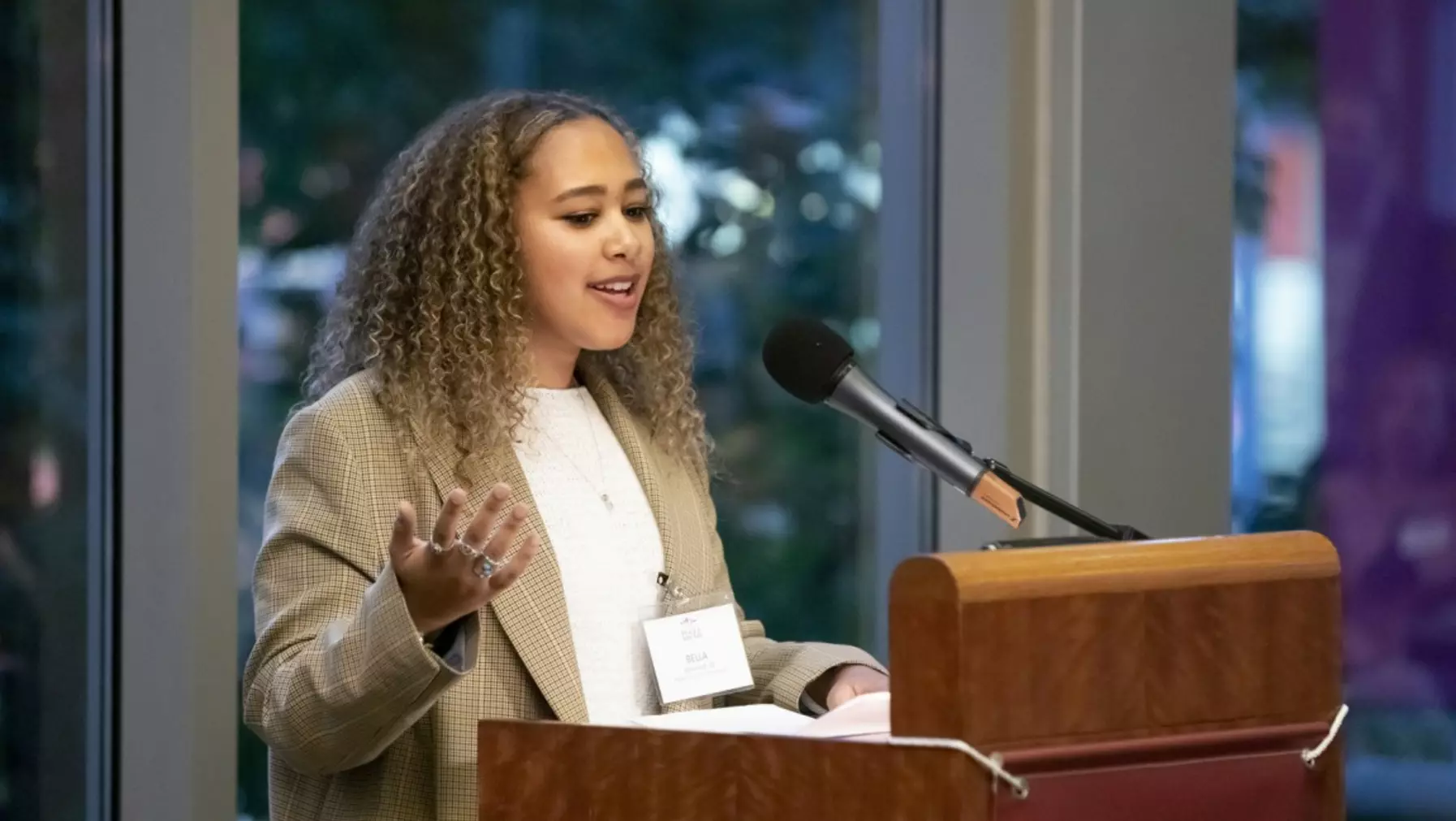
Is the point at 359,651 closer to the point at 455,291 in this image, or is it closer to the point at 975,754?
the point at 455,291

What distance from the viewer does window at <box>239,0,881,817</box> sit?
9.41 ft

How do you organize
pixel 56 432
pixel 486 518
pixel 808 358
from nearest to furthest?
pixel 486 518 < pixel 808 358 < pixel 56 432

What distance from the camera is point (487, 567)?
4.92ft

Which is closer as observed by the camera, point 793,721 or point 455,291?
point 793,721

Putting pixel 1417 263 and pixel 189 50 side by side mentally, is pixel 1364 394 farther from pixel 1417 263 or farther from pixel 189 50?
pixel 189 50

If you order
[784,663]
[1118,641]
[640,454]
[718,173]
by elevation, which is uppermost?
[718,173]

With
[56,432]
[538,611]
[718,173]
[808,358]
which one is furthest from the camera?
[718,173]

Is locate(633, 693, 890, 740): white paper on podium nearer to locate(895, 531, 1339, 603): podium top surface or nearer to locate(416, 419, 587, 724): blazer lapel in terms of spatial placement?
locate(895, 531, 1339, 603): podium top surface

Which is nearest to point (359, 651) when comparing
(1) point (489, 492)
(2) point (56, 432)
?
(1) point (489, 492)

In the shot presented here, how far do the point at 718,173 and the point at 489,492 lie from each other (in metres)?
1.87

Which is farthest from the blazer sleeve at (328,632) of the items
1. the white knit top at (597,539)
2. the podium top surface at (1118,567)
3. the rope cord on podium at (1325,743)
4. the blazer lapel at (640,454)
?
the rope cord on podium at (1325,743)

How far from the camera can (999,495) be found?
147 centimetres

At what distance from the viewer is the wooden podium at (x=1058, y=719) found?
3.83ft

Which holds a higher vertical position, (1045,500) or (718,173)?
(718,173)
